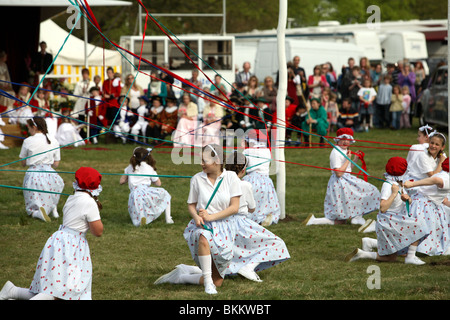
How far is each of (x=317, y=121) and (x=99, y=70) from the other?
917cm

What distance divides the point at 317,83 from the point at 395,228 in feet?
44.1

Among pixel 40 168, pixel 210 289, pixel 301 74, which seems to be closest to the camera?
pixel 210 289

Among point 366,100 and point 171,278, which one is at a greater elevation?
point 366,100

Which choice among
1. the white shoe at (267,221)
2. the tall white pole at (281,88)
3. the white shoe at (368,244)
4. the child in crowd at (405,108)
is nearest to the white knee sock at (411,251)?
the white shoe at (368,244)

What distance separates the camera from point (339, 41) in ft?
92.3

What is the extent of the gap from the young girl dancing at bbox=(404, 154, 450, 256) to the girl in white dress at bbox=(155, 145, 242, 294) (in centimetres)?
226

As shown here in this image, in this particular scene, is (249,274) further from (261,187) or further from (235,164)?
(261,187)

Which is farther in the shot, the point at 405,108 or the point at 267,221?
the point at 405,108

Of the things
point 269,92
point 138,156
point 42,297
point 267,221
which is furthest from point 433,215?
point 269,92

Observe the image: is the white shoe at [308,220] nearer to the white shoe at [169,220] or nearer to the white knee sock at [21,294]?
the white shoe at [169,220]

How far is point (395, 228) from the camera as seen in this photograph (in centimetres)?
728

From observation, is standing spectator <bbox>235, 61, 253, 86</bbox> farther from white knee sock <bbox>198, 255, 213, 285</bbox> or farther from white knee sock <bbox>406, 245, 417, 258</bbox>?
white knee sock <bbox>198, 255, 213, 285</bbox>
